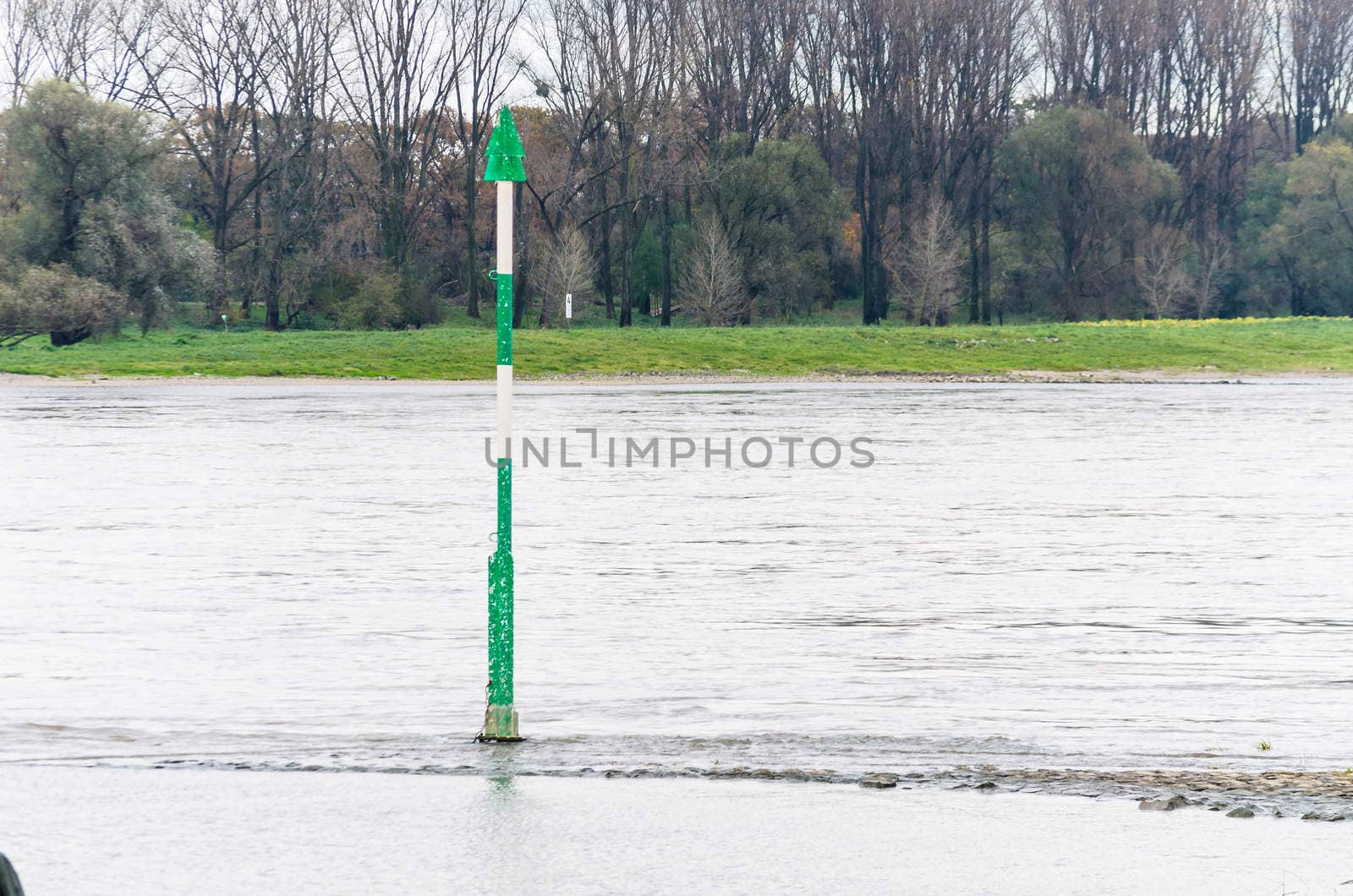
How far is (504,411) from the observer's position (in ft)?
26.8

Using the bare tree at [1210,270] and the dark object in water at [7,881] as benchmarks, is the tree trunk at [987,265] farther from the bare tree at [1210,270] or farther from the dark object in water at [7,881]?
the dark object in water at [7,881]

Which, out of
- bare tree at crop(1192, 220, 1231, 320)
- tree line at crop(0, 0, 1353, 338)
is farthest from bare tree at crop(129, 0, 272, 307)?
bare tree at crop(1192, 220, 1231, 320)

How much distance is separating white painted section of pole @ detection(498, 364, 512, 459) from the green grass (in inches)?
1893

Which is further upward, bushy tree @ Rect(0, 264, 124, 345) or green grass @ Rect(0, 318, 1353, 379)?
bushy tree @ Rect(0, 264, 124, 345)

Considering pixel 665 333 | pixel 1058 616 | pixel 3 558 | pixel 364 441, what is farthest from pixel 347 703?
pixel 665 333

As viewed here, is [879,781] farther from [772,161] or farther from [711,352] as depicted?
[772,161]

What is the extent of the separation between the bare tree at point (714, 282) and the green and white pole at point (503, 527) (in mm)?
65086

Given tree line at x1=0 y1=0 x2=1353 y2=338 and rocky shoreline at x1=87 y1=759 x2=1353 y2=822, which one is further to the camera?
tree line at x1=0 y1=0 x2=1353 y2=338

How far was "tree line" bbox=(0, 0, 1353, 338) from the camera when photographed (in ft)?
251

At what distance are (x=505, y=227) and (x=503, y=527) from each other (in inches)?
56.7

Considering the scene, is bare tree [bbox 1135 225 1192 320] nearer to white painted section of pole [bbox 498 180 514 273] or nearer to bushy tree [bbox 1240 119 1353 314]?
bushy tree [bbox 1240 119 1353 314]

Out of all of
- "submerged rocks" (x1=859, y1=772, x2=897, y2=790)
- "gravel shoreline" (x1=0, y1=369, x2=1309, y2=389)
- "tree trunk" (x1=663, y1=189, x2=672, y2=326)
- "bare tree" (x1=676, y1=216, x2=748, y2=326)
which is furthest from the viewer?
"tree trunk" (x1=663, y1=189, x2=672, y2=326)

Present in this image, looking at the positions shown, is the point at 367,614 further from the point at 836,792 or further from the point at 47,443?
the point at 47,443

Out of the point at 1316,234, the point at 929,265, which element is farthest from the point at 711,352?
the point at 1316,234
